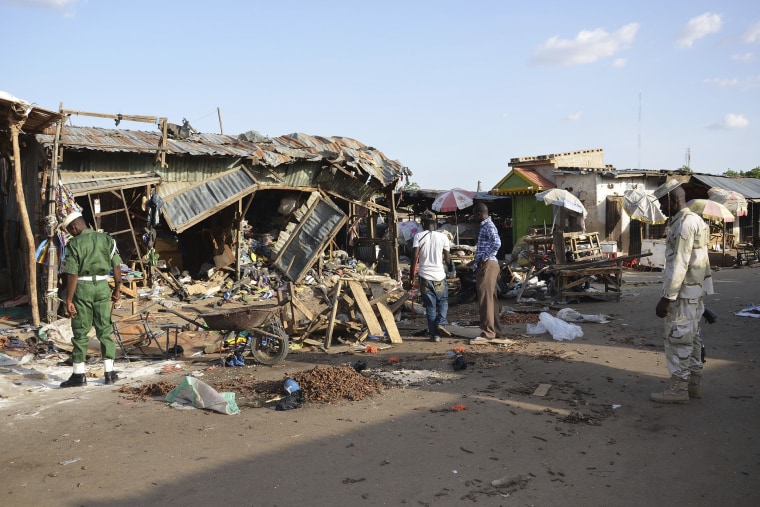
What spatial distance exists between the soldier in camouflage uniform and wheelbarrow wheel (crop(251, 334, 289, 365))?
4.40 meters

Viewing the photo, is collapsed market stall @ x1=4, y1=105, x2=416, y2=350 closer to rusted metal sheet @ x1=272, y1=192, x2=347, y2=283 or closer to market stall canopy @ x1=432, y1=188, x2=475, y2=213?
rusted metal sheet @ x1=272, y1=192, x2=347, y2=283

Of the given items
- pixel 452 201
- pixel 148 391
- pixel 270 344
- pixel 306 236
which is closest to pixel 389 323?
pixel 270 344

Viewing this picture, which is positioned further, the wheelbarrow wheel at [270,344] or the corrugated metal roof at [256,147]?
the corrugated metal roof at [256,147]

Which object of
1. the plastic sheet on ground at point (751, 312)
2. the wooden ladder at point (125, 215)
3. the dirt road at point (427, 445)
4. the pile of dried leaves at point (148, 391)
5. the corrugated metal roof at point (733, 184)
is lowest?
the dirt road at point (427, 445)

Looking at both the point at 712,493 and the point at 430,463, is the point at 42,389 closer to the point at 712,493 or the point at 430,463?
the point at 430,463

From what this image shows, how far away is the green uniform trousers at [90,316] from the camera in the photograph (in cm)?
714

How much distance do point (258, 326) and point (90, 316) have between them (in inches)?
77.0

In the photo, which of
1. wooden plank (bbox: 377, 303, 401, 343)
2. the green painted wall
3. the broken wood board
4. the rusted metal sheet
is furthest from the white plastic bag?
the green painted wall

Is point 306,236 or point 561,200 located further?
point 561,200

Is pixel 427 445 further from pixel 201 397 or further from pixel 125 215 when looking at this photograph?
pixel 125 215

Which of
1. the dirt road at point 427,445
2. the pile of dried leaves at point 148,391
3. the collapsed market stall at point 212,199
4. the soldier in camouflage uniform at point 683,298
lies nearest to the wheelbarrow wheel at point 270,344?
the dirt road at point 427,445

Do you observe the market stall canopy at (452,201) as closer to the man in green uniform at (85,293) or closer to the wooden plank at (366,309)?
the wooden plank at (366,309)

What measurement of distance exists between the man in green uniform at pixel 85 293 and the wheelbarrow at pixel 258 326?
0.86m

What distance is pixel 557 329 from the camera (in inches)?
369
